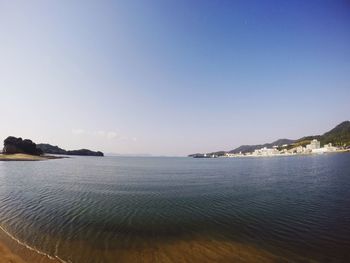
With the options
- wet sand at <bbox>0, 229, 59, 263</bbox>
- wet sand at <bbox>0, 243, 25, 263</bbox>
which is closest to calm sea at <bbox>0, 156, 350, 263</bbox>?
wet sand at <bbox>0, 229, 59, 263</bbox>

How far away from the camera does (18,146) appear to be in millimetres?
132625

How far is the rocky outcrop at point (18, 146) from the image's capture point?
127812 millimetres

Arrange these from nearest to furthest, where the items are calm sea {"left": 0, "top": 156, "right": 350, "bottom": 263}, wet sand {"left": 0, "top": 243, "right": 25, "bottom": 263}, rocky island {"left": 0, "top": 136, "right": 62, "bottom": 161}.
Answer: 1. wet sand {"left": 0, "top": 243, "right": 25, "bottom": 263}
2. calm sea {"left": 0, "top": 156, "right": 350, "bottom": 263}
3. rocky island {"left": 0, "top": 136, "right": 62, "bottom": 161}

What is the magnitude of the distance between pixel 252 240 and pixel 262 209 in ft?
29.2

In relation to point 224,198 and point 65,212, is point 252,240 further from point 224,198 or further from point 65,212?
point 65,212

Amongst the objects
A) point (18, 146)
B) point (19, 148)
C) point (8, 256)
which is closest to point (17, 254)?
point (8, 256)

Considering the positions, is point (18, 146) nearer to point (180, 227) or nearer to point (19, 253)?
point (19, 253)

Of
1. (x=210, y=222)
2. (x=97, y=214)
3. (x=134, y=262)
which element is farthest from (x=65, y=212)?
(x=210, y=222)

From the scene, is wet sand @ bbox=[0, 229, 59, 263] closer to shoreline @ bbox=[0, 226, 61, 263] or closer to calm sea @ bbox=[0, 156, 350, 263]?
shoreline @ bbox=[0, 226, 61, 263]

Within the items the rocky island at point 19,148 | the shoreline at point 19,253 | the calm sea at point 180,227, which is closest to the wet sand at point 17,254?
the shoreline at point 19,253

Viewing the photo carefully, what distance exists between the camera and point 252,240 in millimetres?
14297

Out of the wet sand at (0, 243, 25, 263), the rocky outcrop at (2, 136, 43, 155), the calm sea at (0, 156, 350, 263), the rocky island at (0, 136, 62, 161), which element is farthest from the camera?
the rocky outcrop at (2, 136, 43, 155)

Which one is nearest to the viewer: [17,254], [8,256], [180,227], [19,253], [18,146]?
[8,256]

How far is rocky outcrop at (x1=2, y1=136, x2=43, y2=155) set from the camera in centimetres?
12781
